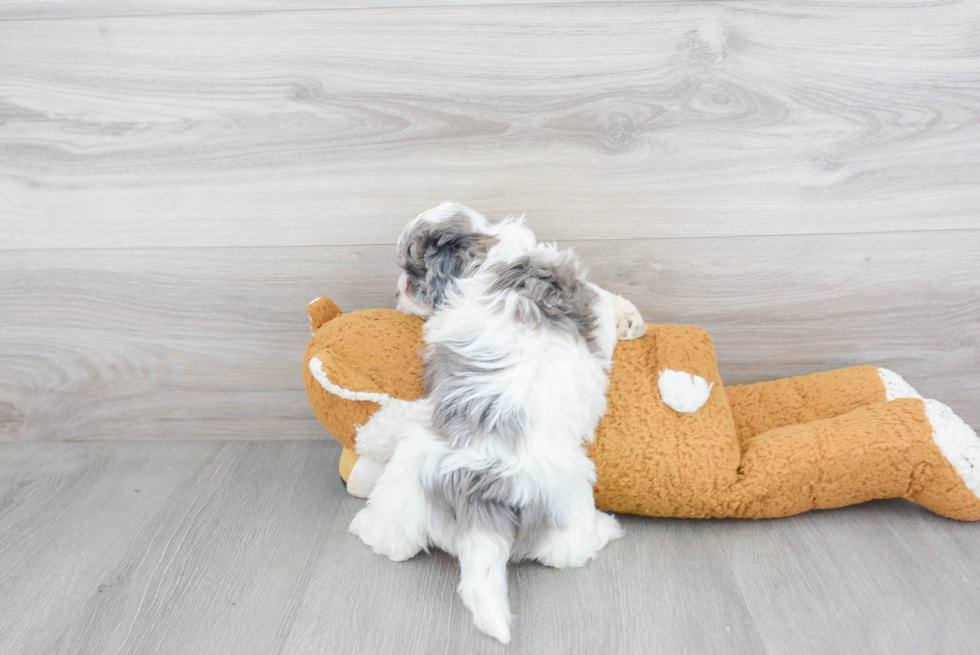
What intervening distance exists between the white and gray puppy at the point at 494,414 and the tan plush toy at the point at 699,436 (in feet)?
0.16

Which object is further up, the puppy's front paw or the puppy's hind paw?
the puppy's front paw

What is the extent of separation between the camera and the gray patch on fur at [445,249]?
111 cm

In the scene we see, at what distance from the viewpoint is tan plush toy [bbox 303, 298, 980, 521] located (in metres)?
1.13

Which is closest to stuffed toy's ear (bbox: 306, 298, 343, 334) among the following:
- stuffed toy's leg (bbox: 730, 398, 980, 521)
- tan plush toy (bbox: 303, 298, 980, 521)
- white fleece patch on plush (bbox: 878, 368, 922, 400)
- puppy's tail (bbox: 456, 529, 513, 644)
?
tan plush toy (bbox: 303, 298, 980, 521)

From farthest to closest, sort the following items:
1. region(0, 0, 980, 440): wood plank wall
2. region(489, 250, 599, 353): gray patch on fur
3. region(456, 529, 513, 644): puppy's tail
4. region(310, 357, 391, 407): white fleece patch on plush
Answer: region(0, 0, 980, 440): wood plank wall → region(310, 357, 391, 407): white fleece patch on plush → region(489, 250, 599, 353): gray patch on fur → region(456, 529, 513, 644): puppy's tail

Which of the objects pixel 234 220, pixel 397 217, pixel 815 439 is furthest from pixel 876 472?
pixel 234 220

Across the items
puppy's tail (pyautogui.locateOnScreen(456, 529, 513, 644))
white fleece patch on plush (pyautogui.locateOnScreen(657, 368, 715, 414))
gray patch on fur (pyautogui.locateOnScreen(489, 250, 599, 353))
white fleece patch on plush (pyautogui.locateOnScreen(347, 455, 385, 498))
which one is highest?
gray patch on fur (pyautogui.locateOnScreen(489, 250, 599, 353))

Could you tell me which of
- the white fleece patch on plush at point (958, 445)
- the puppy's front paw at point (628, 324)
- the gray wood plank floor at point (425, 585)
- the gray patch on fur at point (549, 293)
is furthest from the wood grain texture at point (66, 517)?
the white fleece patch on plush at point (958, 445)

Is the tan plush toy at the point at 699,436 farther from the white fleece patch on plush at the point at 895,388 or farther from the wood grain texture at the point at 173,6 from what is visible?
the wood grain texture at the point at 173,6

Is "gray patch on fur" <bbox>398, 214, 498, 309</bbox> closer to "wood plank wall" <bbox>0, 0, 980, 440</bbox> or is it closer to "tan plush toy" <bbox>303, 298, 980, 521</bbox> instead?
"tan plush toy" <bbox>303, 298, 980, 521</bbox>

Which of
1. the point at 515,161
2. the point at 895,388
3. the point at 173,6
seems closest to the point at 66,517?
the point at 173,6

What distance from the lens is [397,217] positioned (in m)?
1.38

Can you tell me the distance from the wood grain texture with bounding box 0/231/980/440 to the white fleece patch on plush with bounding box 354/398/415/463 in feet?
1.05

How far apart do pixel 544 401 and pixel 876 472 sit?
0.57 metres
